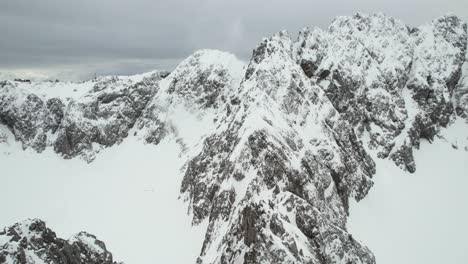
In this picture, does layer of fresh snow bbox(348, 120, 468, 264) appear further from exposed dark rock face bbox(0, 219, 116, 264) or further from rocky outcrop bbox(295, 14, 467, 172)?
exposed dark rock face bbox(0, 219, 116, 264)

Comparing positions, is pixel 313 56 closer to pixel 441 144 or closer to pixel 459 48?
pixel 441 144

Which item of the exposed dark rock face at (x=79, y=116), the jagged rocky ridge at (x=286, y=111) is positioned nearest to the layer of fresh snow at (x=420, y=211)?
the jagged rocky ridge at (x=286, y=111)

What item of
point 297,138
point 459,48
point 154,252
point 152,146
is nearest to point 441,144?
point 459,48

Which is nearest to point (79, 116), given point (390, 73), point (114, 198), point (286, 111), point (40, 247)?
point (114, 198)

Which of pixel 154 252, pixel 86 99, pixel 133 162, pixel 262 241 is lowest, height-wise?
pixel 262 241

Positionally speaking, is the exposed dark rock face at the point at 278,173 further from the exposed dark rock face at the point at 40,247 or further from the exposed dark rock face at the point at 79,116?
the exposed dark rock face at the point at 79,116
